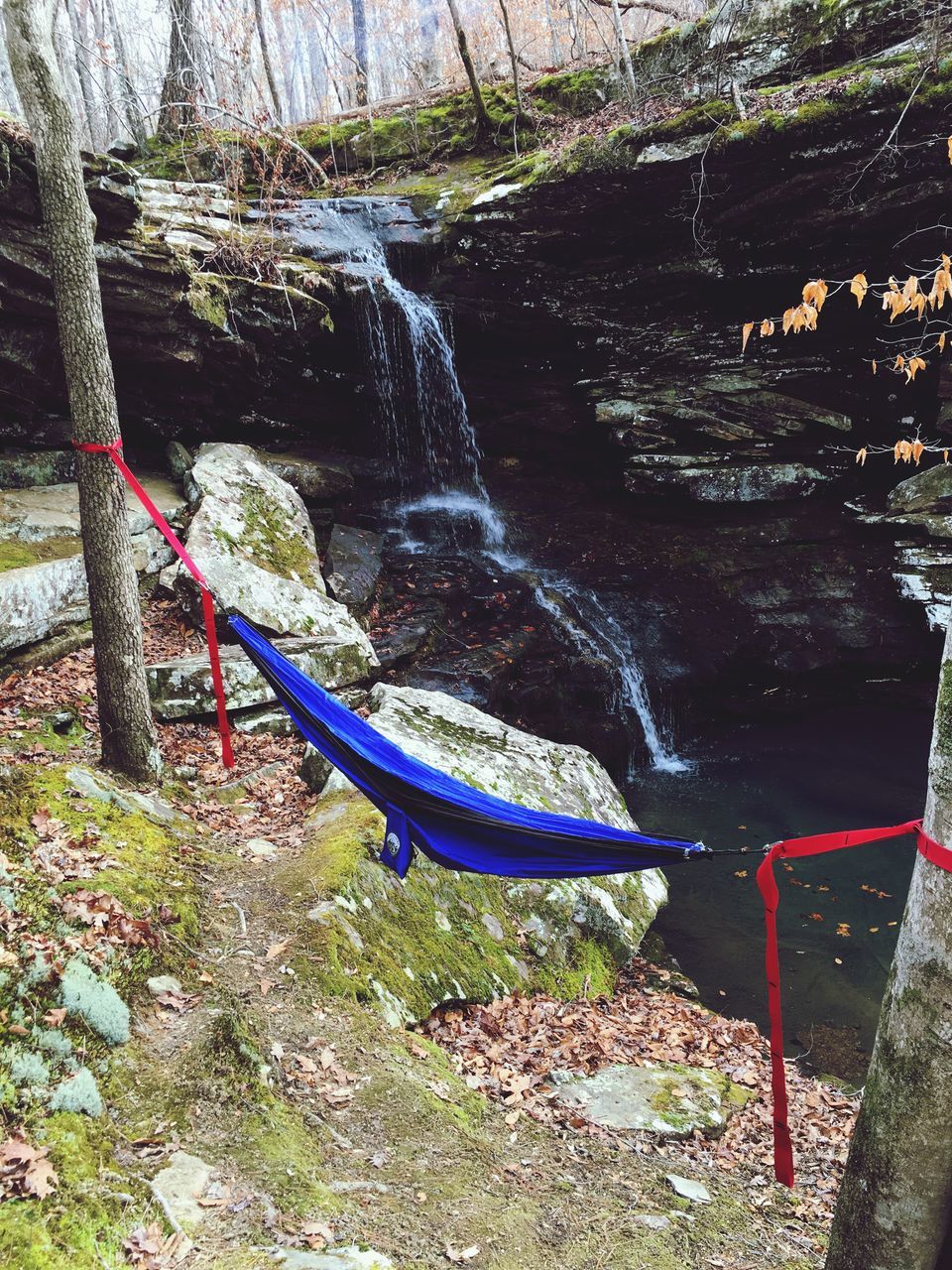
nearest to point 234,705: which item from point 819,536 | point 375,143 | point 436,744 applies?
point 436,744

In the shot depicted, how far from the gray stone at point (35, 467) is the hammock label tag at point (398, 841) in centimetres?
603

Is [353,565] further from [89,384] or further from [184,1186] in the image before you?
[184,1186]

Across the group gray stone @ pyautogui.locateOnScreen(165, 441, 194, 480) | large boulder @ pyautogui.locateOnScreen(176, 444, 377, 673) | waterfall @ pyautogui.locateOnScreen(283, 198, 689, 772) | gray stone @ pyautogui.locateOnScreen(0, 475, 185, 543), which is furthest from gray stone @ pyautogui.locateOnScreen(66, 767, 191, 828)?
waterfall @ pyautogui.locateOnScreen(283, 198, 689, 772)

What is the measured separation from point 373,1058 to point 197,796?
2.48 meters

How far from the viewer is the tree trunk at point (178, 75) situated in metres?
9.98

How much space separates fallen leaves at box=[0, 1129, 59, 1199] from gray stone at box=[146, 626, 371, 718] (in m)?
3.70

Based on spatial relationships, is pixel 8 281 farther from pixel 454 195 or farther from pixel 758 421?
pixel 758 421

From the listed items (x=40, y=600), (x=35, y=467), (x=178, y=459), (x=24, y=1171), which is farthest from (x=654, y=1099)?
(x=178, y=459)

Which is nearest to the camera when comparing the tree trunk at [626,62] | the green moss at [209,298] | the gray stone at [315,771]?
the gray stone at [315,771]

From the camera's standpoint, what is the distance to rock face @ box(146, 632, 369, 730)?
5848 mm

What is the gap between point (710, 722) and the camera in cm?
1084

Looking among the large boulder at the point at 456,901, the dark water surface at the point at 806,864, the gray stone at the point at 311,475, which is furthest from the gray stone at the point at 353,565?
the dark water surface at the point at 806,864

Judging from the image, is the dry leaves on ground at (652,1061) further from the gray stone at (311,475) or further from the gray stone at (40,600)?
the gray stone at (311,475)

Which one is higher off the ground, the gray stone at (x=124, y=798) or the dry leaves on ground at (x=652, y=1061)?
the gray stone at (x=124, y=798)
